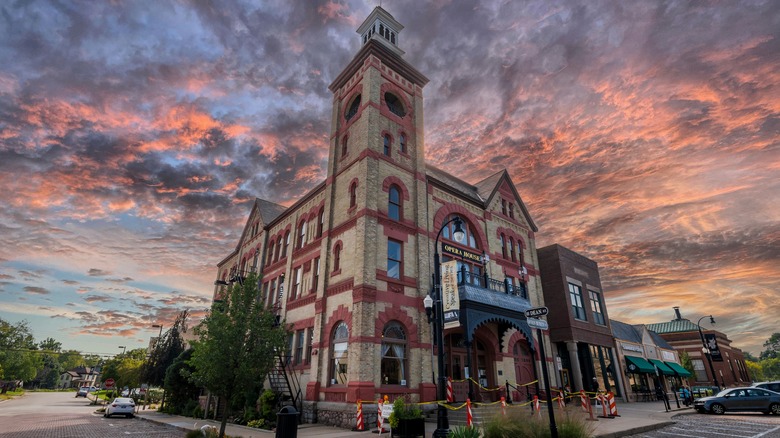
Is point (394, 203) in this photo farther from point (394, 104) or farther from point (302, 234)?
point (302, 234)

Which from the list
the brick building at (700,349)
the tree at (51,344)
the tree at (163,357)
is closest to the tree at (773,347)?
the brick building at (700,349)

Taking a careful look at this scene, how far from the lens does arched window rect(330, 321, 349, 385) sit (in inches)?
765

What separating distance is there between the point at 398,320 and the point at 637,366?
2672 centimetres

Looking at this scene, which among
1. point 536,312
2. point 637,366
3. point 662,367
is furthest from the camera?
point 662,367

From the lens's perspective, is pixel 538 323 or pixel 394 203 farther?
pixel 394 203

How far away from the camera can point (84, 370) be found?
15338 centimetres

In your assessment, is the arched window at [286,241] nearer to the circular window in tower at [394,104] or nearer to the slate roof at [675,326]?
the circular window in tower at [394,104]

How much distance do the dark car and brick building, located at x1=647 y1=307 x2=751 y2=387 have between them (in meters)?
37.9

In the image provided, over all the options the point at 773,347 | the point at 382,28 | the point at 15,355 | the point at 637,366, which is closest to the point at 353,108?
the point at 382,28

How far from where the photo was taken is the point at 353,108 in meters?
26.7

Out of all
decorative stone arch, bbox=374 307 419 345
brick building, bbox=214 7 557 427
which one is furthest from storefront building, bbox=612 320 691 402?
decorative stone arch, bbox=374 307 419 345

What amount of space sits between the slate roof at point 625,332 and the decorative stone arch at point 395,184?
25103mm

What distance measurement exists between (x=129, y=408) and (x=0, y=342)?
77.7 metres

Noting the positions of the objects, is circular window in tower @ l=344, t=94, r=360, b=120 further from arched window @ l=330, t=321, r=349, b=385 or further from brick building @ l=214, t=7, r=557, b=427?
arched window @ l=330, t=321, r=349, b=385
